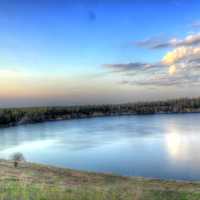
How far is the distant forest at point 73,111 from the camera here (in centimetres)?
8053

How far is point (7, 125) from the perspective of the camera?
244 feet

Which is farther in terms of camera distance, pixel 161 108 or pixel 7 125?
pixel 161 108

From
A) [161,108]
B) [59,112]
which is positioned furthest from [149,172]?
[161,108]

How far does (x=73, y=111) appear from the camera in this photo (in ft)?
371

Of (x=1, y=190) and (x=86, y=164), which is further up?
(x=1, y=190)

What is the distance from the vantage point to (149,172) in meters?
17.9

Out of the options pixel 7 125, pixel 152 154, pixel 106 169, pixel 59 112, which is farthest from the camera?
pixel 59 112

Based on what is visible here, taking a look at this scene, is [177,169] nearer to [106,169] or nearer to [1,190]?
[106,169]

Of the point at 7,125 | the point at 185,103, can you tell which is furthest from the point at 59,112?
the point at 185,103

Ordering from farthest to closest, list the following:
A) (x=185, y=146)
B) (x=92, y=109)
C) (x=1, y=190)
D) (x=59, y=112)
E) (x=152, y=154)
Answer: (x=92, y=109) < (x=59, y=112) < (x=185, y=146) < (x=152, y=154) < (x=1, y=190)

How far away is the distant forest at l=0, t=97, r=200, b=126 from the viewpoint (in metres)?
80.5

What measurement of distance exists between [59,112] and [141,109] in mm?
43583

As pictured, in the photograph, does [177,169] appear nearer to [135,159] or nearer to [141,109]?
[135,159]

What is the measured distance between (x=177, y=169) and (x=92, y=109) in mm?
106282
